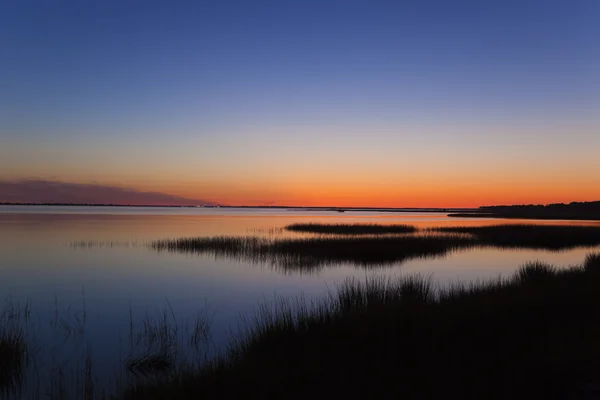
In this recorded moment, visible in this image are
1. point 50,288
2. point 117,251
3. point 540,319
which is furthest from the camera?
point 117,251

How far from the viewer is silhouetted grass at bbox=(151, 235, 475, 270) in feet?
71.8

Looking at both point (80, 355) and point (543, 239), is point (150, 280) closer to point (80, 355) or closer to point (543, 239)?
point (80, 355)

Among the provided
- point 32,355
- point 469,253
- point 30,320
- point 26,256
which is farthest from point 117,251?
point 469,253

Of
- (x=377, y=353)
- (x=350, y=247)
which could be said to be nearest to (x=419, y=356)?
(x=377, y=353)

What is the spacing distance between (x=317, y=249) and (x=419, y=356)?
18.5 m

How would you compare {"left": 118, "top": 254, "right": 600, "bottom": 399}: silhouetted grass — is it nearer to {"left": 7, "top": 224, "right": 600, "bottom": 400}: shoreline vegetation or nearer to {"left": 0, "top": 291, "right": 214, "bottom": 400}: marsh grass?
{"left": 7, "top": 224, "right": 600, "bottom": 400}: shoreline vegetation

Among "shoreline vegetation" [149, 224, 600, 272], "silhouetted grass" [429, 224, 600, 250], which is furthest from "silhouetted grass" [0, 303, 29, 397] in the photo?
"silhouetted grass" [429, 224, 600, 250]

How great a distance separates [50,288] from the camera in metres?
14.9

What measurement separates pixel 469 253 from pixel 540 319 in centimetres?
1873

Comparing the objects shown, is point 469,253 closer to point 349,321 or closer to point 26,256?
point 349,321

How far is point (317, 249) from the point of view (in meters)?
24.9

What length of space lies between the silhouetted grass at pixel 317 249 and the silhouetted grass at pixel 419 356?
11.8 metres

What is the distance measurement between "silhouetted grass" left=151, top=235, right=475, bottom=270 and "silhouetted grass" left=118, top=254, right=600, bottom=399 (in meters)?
11.8

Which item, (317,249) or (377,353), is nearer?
(377,353)
